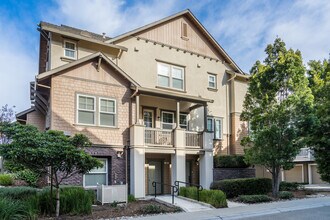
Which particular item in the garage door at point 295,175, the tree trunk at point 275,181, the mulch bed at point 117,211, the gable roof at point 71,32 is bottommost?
the garage door at point 295,175

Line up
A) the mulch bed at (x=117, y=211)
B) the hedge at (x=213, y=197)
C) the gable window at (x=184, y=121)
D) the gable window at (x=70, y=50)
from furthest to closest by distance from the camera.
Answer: the gable window at (x=184, y=121) < the gable window at (x=70, y=50) < the hedge at (x=213, y=197) < the mulch bed at (x=117, y=211)

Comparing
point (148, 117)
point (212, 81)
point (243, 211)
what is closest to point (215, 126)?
point (212, 81)

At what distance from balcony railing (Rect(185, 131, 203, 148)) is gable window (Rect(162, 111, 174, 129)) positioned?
165 centimetres

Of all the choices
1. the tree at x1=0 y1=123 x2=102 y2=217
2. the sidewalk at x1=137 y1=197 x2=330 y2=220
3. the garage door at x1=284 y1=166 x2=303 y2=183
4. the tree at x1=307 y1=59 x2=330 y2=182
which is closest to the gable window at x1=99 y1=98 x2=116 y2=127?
the tree at x1=0 y1=123 x2=102 y2=217

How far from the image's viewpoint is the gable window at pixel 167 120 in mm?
20089

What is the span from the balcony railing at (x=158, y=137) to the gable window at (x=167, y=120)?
5.65 feet

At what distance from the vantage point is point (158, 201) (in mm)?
15062

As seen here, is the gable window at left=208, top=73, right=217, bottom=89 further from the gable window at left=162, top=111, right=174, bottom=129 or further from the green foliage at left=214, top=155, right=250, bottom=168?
the green foliage at left=214, top=155, right=250, bottom=168

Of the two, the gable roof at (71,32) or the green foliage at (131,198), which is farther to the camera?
the gable roof at (71,32)

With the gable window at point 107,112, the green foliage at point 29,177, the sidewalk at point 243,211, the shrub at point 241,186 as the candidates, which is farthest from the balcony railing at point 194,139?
the green foliage at point 29,177

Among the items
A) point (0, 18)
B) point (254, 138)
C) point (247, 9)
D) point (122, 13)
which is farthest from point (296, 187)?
point (0, 18)

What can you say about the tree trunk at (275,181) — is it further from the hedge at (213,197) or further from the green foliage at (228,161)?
the hedge at (213,197)

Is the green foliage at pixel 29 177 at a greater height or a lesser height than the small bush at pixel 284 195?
greater

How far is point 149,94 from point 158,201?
5.94 meters
